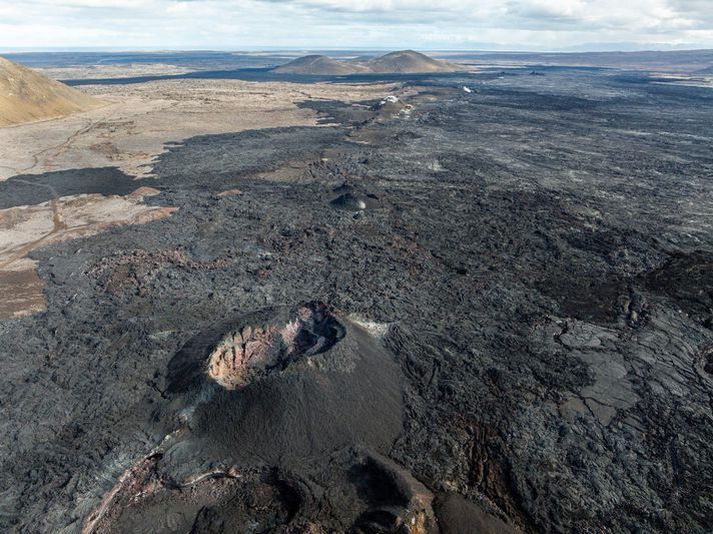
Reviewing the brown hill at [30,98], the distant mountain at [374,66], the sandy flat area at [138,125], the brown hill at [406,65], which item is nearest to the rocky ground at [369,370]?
the sandy flat area at [138,125]

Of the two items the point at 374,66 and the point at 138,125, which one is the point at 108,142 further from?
the point at 374,66

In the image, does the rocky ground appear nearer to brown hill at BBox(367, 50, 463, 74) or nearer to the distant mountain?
the distant mountain

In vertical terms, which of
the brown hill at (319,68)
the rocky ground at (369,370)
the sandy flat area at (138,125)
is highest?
the rocky ground at (369,370)

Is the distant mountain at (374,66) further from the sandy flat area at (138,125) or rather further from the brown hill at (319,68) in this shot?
the sandy flat area at (138,125)

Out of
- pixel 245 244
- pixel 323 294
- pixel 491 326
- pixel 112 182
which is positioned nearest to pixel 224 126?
pixel 112 182

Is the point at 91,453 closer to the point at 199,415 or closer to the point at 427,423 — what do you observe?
the point at 199,415

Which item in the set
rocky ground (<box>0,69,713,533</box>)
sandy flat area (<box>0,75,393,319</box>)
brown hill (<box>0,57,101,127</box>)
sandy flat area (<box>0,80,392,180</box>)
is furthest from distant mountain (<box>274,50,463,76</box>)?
rocky ground (<box>0,69,713,533</box>)
